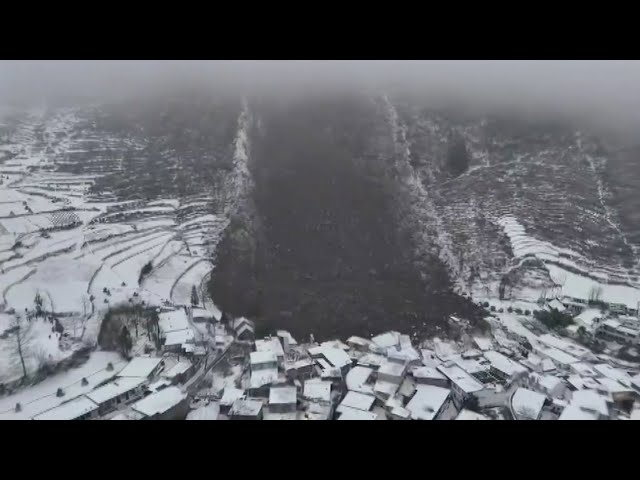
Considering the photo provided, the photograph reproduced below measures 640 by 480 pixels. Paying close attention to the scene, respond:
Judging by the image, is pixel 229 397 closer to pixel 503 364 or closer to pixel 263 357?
pixel 263 357

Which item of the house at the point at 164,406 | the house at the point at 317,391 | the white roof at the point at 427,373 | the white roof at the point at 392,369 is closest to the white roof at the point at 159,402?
the house at the point at 164,406

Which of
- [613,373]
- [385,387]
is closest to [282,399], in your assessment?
[385,387]

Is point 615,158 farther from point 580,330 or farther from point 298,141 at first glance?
point 298,141

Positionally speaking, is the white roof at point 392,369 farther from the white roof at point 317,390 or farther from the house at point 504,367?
the house at point 504,367

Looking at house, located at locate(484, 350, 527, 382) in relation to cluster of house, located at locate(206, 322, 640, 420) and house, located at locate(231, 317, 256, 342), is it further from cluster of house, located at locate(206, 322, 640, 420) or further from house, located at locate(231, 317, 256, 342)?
house, located at locate(231, 317, 256, 342)

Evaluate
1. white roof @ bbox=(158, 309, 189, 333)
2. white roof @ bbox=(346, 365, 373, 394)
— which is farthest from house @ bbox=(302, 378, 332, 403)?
white roof @ bbox=(158, 309, 189, 333)
